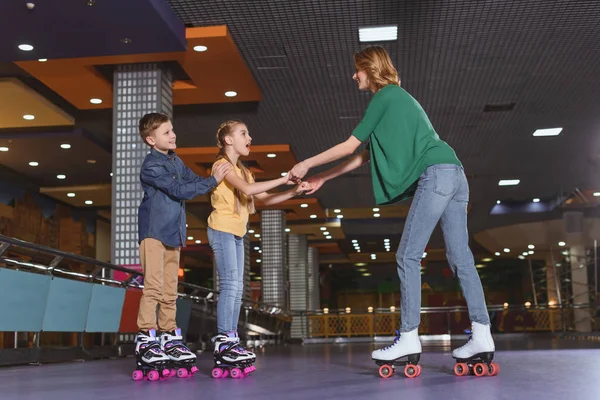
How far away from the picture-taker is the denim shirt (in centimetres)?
369

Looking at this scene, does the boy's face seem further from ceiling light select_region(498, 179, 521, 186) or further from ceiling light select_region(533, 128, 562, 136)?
ceiling light select_region(498, 179, 521, 186)

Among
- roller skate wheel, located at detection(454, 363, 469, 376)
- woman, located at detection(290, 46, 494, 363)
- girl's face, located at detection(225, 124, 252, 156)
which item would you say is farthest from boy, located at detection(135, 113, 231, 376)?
roller skate wheel, located at detection(454, 363, 469, 376)

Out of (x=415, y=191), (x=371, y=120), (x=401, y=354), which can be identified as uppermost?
(x=371, y=120)

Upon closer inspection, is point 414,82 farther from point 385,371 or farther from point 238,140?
point 385,371

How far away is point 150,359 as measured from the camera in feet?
11.5

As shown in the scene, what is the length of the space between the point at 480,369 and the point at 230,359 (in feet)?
4.05

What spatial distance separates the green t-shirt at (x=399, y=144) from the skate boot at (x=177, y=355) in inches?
52.1

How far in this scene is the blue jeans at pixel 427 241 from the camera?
3.19m

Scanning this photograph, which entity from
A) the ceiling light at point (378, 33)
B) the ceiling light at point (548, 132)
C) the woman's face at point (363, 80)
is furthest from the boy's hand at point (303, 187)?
the ceiling light at point (548, 132)

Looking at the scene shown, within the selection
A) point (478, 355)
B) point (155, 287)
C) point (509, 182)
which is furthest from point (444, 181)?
point (509, 182)

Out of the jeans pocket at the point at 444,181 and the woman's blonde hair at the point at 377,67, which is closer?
the jeans pocket at the point at 444,181

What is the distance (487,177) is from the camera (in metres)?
17.3

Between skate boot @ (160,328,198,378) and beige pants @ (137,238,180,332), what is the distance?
0.08 m

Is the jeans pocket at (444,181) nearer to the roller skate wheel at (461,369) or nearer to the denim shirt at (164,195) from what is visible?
the roller skate wheel at (461,369)
